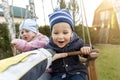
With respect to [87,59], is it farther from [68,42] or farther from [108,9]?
[108,9]

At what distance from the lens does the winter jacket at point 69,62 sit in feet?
9.19

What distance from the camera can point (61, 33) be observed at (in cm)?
268

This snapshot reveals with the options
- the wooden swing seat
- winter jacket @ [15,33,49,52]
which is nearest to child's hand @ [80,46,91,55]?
the wooden swing seat

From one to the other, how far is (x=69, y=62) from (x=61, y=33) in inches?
11.6

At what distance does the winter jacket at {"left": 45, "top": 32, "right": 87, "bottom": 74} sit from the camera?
9.19 feet

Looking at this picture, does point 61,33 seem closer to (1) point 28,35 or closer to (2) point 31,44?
(2) point 31,44

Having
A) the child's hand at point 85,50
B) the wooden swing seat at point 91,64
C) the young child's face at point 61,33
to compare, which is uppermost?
the young child's face at point 61,33

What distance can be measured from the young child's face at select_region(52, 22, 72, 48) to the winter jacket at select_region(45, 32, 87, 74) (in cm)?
8

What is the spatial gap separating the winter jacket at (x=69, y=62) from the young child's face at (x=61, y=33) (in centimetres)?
8

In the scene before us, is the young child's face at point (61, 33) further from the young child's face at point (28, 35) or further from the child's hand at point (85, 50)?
the young child's face at point (28, 35)

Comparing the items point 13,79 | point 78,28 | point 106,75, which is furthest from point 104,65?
point 13,79

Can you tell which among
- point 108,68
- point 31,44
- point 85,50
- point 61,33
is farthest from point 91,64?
point 108,68

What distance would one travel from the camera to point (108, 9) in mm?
23828

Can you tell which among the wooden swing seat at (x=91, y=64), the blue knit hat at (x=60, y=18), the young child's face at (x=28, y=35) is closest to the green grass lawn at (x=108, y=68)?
the young child's face at (x=28, y=35)
